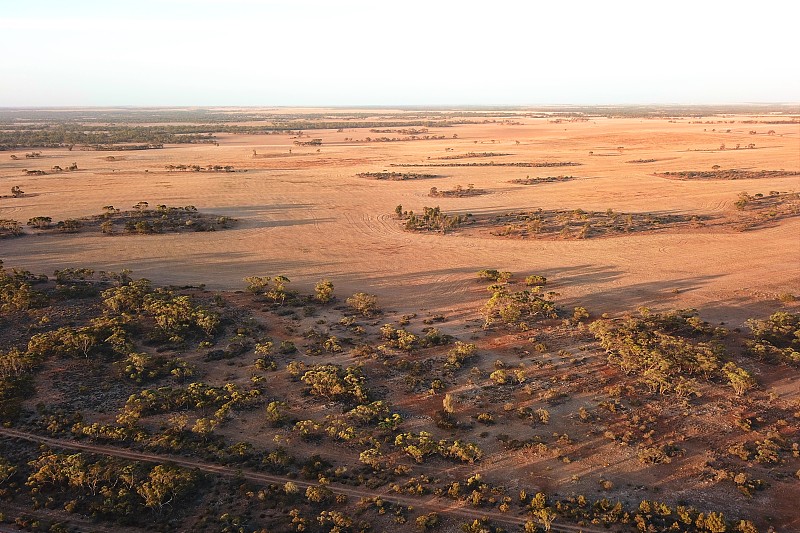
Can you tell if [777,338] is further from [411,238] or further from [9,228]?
[9,228]

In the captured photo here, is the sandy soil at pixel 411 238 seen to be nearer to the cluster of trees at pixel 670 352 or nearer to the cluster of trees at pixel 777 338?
the cluster of trees at pixel 777 338

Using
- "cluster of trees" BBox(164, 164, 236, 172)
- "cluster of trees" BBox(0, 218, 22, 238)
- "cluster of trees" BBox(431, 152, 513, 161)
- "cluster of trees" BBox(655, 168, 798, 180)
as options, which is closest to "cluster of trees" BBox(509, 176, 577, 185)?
"cluster of trees" BBox(655, 168, 798, 180)

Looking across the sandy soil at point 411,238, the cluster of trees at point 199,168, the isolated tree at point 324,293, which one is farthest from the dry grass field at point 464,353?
the cluster of trees at point 199,168

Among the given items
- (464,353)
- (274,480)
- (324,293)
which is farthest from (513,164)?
(274,480)

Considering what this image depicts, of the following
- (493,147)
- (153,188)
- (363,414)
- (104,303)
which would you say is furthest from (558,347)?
(493,147)

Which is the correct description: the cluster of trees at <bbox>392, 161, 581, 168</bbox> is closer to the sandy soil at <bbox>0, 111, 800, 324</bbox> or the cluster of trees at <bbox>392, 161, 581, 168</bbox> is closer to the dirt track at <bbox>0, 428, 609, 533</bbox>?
the sandy soil at <bbox>0, 111, 800, 324</bbox>

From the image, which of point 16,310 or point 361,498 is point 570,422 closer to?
point 361,498
